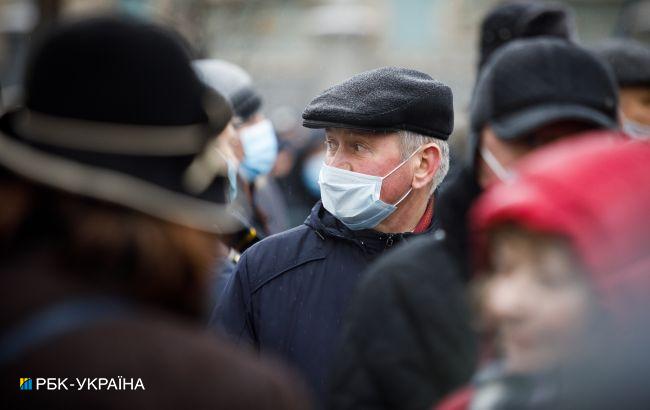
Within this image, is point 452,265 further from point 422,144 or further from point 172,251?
point 422,144

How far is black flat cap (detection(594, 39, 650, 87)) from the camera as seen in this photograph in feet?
15.5

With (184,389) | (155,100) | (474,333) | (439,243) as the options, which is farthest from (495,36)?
(184,389)

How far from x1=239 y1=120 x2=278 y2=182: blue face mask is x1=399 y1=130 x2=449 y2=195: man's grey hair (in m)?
1.99

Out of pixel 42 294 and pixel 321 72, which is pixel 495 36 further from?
pixel 321 72

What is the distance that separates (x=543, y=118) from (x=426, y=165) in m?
1.32

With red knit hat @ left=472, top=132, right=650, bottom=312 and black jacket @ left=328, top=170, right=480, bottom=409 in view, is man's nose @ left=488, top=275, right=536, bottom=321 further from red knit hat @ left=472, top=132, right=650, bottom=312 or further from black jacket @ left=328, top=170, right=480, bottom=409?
black jacket @ left=328, top=170, right=480, bottom=409

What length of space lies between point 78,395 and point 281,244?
206cm

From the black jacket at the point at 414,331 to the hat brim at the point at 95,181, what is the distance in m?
0.86

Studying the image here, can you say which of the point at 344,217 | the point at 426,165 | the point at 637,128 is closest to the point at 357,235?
the point at 344,217

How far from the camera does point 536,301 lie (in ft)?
5.58

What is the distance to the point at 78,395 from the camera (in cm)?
158

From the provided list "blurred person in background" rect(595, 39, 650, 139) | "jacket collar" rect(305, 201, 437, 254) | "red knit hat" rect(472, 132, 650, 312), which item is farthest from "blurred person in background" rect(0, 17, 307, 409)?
"blurred person in background" rect(595, 39, 650, 139)

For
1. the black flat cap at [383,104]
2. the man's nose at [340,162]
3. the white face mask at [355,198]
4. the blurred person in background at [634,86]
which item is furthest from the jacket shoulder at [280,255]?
the blurred person in background at [634,86]

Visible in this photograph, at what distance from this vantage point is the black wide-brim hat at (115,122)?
1.73 m
